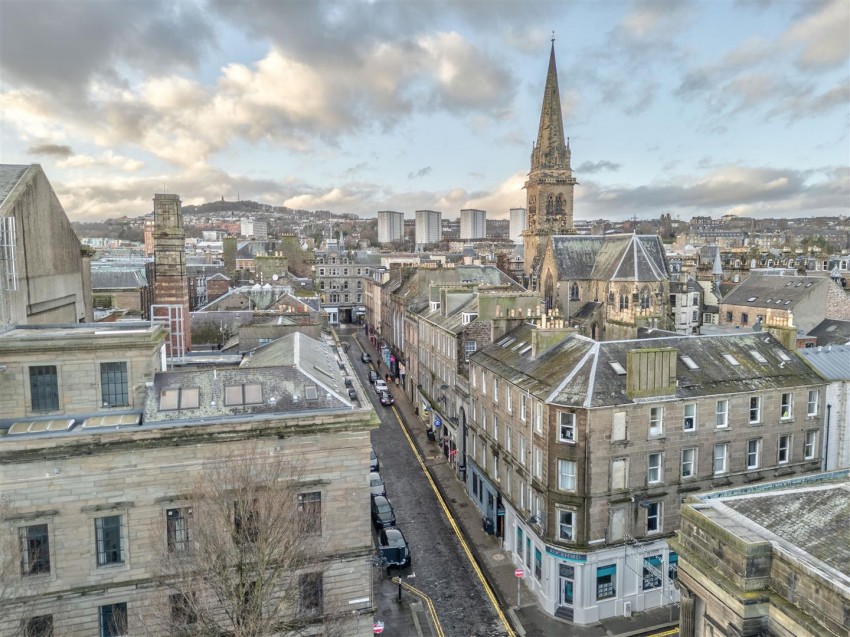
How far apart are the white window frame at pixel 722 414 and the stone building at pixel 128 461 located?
18426mm

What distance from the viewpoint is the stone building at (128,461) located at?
60.8 ft

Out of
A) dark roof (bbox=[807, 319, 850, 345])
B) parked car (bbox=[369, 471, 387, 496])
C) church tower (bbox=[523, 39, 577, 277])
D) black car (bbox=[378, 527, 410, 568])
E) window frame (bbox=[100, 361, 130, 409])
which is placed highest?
church tower (bbox=[523, 39, 577, 277])

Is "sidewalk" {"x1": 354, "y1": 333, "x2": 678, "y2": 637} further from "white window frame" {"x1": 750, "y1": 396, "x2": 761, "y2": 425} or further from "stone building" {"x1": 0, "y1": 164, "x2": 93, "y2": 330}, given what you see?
"stone building" {"x1": 0, "y1": 164, "x2": 93, "y2": 330}

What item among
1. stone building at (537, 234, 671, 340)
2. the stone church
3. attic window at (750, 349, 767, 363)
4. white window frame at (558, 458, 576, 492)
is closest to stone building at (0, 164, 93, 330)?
white window frame at (558, 458, 576, 492)

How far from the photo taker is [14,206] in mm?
24297

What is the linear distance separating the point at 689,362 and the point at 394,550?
747 inches

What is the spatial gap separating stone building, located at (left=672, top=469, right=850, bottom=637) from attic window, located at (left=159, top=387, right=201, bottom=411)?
17020mm

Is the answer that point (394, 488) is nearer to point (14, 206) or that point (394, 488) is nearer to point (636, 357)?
point (636, 357)

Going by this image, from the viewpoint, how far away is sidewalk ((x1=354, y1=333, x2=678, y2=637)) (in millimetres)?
26500

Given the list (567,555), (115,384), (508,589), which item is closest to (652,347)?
(567,555)

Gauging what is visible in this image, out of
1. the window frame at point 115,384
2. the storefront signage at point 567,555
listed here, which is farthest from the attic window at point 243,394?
the storefront signage at point 567,555

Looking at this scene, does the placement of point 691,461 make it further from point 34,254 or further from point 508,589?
point 34,254

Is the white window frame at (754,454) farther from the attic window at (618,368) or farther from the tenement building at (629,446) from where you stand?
the attic window at (618,368)

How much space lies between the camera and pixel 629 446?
27.2m
